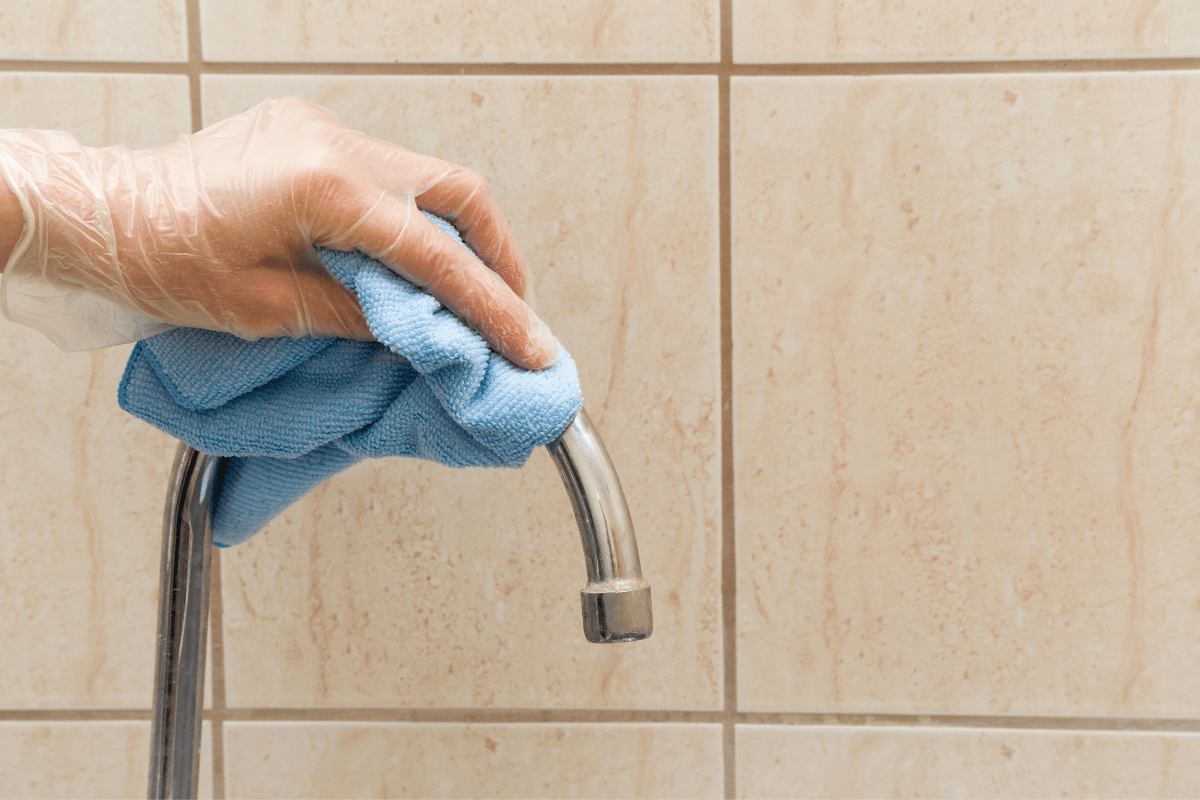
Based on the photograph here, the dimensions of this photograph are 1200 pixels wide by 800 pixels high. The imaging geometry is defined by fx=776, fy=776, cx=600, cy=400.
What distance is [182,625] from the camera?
0.32 metres

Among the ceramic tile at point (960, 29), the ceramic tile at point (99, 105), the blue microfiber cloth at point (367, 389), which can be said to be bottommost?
the blue microfiber cloth at point (367, 389)

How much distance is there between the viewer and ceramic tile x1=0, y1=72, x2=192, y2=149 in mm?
381

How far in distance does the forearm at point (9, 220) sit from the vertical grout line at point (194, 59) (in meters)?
0.16

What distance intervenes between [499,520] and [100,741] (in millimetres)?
242

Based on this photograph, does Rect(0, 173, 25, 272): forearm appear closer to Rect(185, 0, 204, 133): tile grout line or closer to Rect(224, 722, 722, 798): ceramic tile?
Rect(185, 0, 204, 133): tile grout line

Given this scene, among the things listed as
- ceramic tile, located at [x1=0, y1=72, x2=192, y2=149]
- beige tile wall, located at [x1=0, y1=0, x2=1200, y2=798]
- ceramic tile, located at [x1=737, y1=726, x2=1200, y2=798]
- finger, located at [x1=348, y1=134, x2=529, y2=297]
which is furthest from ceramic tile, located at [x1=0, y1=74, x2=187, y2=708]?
ceramic tile, located at [x1=737, y1=726, x2=1200, y2=798]

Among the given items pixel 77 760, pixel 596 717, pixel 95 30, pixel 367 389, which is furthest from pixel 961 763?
pixel 95 30

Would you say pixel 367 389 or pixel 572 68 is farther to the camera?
pixel 572 68

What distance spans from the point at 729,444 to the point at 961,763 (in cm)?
20

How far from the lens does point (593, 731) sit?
41cm

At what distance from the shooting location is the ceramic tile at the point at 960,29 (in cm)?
37

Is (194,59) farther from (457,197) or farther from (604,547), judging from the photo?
(604,547)

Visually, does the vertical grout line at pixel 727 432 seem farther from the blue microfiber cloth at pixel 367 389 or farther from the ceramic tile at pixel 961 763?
the blue microfiber cloth at pixel 367 389

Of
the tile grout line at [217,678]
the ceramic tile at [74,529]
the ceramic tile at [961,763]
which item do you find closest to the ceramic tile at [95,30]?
the ceramic tile at [74,529]
